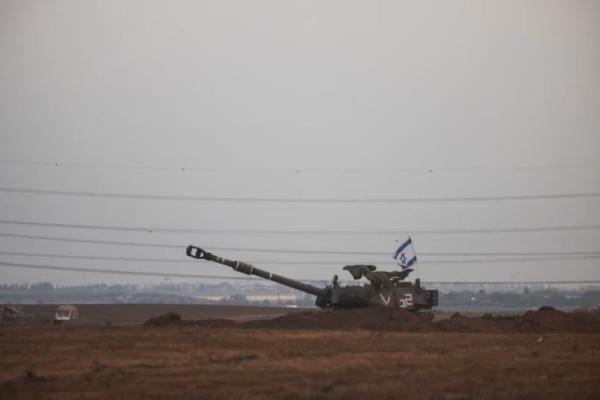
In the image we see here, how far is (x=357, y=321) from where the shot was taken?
39.3 metres

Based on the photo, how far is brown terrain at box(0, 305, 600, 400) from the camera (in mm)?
18828

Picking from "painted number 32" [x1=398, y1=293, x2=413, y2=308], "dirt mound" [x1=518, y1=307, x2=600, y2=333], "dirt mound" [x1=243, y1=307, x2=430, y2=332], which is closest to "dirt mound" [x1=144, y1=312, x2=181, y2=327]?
"dirt mound" [x1=243, y1=307, x2=430, y2=332]

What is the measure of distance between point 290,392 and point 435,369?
5988 millimetres

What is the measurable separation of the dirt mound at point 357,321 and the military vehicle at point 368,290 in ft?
3.92

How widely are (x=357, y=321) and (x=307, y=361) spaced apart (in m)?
15.2

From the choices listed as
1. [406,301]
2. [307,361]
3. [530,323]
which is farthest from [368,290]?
[307,361]

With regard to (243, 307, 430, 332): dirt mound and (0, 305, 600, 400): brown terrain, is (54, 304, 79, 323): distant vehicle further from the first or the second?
(243, 307, 430, 332): dirt mound

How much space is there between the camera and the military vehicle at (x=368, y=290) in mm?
42094

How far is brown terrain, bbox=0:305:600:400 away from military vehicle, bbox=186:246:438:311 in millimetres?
1825

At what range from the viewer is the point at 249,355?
25.6 m

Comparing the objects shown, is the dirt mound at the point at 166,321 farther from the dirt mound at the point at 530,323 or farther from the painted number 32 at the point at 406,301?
the dirt mound at the point at 530,323

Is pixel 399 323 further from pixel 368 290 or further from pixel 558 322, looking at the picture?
pixel 558 322

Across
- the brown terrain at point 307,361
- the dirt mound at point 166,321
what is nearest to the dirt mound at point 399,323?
the dirt mound at point 166,321

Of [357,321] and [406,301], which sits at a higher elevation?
[406,301]
